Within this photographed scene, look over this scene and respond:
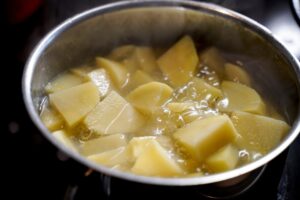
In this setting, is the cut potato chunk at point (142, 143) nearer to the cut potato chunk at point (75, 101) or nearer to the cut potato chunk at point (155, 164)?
the cut potato chunk at point (155, 164)

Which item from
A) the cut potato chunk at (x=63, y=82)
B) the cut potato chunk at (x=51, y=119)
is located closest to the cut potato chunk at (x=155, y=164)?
the cut potato chunk at (x=51, y=119)

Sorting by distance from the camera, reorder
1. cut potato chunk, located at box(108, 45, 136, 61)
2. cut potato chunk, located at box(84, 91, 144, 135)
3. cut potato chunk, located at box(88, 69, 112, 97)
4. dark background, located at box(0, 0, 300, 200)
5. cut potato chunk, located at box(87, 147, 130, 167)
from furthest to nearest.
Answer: cut potato chunk, located at box(108, 45, 136, 61) → cut potato chunk, located at box(88, 69, 112, 97) → cut potato chunk, located at box(84, 91, 144, 135) → cut potato chunk, located at box(87, 147, 130, 167) → dark background, located at box(0, 0, 300, 200)

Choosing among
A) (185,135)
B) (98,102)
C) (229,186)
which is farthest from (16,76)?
(229,186)

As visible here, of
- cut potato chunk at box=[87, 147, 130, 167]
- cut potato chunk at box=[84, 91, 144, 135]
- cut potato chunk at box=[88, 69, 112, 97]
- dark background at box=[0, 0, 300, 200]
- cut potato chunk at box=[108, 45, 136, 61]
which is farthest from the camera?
cut potato chunk at box=[108, 45, 136, 61]

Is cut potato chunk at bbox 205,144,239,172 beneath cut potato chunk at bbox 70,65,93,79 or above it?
above

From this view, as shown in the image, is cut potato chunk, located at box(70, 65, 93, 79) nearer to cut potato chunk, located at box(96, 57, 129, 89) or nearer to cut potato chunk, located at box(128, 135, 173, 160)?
cut potato chunk, located at box(96, 57, 129, 89)

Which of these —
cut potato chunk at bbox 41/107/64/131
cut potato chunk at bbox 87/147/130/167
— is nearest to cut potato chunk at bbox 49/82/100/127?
cut potato chunk at bbox 41/107/64/131

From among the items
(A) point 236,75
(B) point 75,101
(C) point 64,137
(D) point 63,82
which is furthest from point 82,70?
(A) point 236,75
